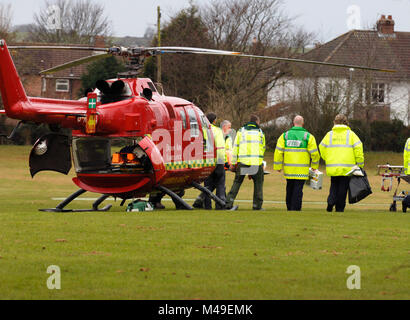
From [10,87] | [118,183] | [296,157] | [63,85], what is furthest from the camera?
[63,85]

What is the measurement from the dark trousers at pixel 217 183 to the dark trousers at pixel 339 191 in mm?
2689

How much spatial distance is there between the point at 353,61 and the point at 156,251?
5678cm

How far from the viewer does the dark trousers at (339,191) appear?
61.9ft

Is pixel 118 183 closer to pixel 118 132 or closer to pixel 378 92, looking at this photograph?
pixel 118 132

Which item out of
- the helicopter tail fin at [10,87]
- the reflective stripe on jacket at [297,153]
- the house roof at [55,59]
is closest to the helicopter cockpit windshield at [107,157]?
the helicopter tail fin at [10,87]

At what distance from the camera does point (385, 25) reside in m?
71.2

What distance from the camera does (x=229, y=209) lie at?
1978cm

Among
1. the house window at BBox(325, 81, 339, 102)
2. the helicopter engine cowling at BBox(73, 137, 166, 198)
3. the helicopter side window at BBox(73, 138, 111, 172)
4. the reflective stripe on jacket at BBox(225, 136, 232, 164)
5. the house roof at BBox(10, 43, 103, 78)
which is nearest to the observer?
the helicopter engine cowling at BBox(73, 137, 166, 198)

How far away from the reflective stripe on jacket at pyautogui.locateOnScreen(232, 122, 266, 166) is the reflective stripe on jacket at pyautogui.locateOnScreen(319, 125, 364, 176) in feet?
5.18

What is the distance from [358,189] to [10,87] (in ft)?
25.9

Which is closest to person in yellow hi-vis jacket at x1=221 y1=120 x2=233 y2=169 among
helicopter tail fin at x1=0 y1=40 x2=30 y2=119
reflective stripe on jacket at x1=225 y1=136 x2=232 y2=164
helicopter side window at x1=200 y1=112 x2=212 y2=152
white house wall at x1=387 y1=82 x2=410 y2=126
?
reflective stripe on jacket at x1=225 y1=136 x2=232 y2=164

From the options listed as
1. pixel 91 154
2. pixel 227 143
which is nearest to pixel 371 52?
pixel 227 143

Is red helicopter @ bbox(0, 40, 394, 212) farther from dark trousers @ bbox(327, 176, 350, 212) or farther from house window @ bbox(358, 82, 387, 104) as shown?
house window @ bbox(358, 82, 387, 104)

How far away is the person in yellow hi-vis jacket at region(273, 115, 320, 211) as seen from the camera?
1906 centimetres
